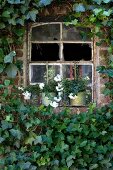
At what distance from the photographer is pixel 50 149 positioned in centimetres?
425

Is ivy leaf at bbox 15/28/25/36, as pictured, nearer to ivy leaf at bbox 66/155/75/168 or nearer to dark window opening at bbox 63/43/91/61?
dark window opening at bbox 63/43/91/61

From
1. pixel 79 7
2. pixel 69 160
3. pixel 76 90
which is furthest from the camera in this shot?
pixel 76 90

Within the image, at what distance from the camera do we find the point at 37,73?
4.54m

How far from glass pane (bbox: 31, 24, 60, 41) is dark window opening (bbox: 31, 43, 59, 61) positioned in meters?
0.07

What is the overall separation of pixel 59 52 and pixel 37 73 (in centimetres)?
34

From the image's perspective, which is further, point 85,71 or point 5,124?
point 85,71

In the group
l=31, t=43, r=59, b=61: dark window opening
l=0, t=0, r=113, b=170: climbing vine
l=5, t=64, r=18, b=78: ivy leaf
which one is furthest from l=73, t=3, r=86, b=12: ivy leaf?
l=5, t=64, r=18, b=78: ivy leaf

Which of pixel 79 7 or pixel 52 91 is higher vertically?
pixel 79 7

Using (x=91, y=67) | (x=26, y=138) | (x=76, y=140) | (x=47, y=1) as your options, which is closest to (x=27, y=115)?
(x=26, y=138)

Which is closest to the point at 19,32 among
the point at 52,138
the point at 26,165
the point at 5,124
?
the point at 5,124

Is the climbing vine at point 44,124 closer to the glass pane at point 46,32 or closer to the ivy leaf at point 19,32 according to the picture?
the ivy leaf at point 19,32

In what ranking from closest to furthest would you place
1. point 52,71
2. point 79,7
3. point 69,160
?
1. point 69,160
2. point 79,7
3. point 52,71

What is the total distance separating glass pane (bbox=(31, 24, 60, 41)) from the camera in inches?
179

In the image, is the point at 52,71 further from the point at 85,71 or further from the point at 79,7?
the point at 79,7
